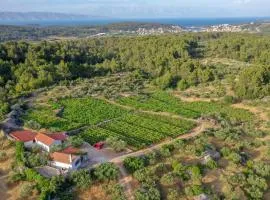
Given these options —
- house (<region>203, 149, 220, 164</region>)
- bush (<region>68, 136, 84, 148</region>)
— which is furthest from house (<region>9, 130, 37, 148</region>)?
house (<region>203, 149, 220, 164</region>)

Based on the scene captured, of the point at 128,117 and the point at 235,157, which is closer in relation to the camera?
the point at 235,157

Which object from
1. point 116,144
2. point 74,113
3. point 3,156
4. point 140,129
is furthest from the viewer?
point 74,113

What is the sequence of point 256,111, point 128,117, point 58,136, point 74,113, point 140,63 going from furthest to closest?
point 140,63 → point 256,111 → point 74,113 → point 128,117 → point 58,136

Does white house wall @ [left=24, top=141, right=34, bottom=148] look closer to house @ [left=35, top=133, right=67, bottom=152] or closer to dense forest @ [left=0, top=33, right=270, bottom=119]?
house @ [left=35, top=133, right=67, bottom=152]

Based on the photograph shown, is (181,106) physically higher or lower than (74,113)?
lower

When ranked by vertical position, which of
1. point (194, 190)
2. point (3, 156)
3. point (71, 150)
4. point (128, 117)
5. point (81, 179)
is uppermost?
point (71, 150)

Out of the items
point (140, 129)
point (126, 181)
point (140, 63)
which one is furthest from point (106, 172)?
point (140, 63)

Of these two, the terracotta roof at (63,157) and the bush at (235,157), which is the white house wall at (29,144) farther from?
the bush at (235,157)

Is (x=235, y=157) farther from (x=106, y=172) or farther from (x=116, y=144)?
(x=106, y=172)
